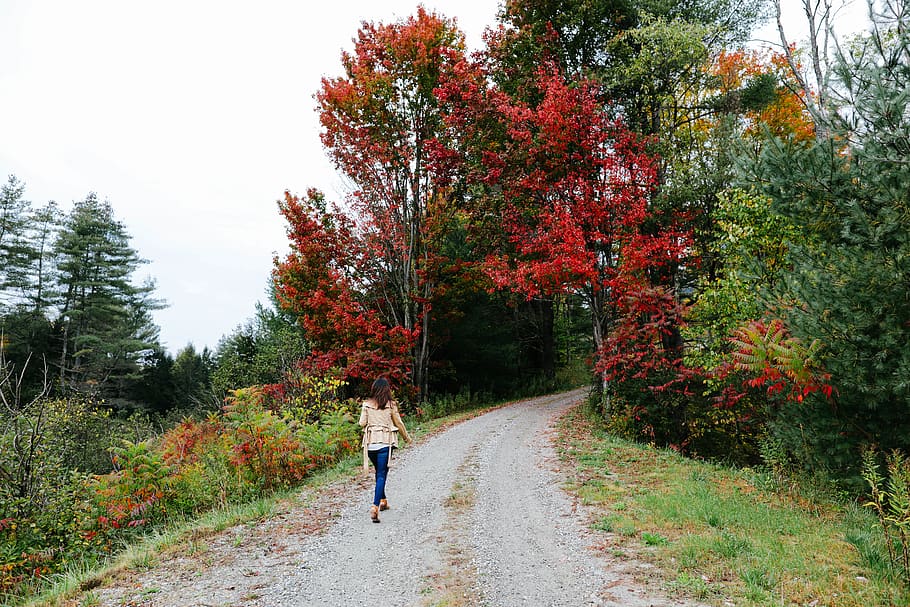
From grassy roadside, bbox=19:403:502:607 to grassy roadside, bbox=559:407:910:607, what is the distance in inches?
160

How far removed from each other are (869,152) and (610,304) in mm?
8546

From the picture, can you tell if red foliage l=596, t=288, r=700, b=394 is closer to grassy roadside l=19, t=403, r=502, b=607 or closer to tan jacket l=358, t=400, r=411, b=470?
grassy roadside l=19, t=403, r=502, b=607

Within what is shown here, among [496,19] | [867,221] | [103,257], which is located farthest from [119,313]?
[867,221]

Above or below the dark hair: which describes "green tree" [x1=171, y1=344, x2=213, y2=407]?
above

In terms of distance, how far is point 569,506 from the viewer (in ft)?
23.1

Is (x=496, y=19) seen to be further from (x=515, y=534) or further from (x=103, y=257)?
(x=103, y=257)

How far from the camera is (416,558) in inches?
212

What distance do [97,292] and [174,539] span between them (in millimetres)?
37179

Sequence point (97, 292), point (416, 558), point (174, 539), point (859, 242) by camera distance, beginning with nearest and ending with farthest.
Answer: point (416, 558) < point (859, 242) < point (174, 539) < point (97, 292)

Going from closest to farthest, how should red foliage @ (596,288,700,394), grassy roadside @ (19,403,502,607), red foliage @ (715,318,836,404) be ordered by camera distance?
1. grassy roadside @ (19,403,502,607)
2. red foliage @ (715,318,836,404)
3. red foliage @ (596,288,700,394)

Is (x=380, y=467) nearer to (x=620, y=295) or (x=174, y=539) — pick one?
(x=174, y=539)

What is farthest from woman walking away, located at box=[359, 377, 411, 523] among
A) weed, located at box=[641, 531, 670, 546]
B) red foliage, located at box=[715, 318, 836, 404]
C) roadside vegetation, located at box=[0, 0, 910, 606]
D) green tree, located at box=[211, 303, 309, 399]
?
green tree, located at box=[211, 303, 309, 399]

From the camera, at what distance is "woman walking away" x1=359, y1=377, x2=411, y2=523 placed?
6988 millimetres

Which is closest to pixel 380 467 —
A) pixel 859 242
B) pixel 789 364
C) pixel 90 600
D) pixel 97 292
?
pixel 90 600
